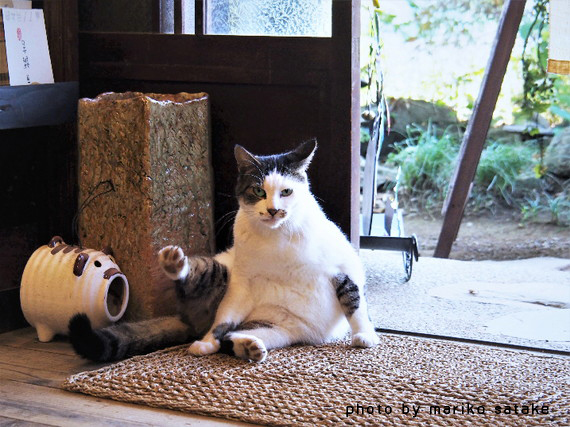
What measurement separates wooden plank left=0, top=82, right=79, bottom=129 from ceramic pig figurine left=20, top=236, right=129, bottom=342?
0.42 meters

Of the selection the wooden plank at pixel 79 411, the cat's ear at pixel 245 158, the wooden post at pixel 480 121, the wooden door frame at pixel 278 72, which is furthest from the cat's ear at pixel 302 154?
the wooden post at pixel 480 121

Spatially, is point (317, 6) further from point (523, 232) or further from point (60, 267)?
point (523, 232)

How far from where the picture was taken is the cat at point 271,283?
7.61 feet

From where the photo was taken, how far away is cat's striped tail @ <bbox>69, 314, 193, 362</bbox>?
87.1 inches

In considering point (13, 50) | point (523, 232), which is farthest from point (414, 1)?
point (13, 50)

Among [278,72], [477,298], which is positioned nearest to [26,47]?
[278,72]

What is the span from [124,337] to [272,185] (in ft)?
2.05

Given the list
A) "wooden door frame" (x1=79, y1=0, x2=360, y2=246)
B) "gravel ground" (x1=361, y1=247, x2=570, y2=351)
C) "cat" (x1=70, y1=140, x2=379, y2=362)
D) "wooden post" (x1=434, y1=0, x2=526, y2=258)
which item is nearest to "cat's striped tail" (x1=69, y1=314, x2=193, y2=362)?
"cat" (x1=70, y1=140, x2=379, y2=362)

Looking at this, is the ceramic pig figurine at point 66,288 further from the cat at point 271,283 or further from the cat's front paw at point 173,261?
the cat's front paw at point 173,261

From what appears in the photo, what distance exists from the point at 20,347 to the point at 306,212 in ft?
3.33

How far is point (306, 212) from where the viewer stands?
2.39 metres

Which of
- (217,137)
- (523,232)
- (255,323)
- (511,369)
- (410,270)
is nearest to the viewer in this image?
(511,369)

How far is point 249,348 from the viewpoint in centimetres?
221

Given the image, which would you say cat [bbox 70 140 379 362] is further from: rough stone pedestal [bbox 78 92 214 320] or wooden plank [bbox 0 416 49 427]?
wooden plank [bbox 0 416 49 427]
